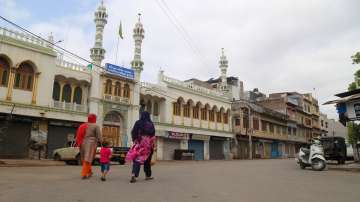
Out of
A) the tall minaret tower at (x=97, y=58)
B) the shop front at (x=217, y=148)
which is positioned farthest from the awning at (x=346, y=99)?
the shop front at (x=217, y=148)

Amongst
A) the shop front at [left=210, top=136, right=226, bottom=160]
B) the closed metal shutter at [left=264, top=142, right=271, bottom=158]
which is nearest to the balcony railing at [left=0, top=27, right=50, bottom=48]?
the shop front at [left=210, top=136, right=226, bottom=160]

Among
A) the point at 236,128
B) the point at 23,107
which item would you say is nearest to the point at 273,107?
the point at 236,128

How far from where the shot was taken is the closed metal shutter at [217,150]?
3703cm

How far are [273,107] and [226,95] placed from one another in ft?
59.2

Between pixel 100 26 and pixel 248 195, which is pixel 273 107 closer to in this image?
pixel 100 26

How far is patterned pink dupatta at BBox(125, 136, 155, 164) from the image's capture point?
734 cm

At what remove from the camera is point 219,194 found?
18.4ft

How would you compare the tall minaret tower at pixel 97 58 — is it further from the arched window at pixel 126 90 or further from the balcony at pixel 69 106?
the arched window at pixel 126 90

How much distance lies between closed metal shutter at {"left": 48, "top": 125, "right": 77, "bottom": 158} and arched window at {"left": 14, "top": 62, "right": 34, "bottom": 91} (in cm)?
338

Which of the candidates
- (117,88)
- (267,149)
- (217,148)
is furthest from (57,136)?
(267,149)

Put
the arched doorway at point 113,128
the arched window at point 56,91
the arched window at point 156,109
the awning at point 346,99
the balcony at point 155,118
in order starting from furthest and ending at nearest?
the arched window at point 156,109
the balcony at point 155,118
the arched doorway at point 113,128
the arched window at point 56,91
the awning at point 346,99

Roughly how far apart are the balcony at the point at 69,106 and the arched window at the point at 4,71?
3601 mm

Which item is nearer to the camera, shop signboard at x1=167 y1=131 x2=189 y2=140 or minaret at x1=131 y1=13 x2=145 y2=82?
minaret at x1=131 y1=13 x2=145 y2=82

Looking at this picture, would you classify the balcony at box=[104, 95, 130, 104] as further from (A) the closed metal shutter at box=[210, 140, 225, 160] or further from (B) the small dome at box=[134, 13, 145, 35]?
(A) the closed metal shutter at box=[210, 140, 225, 160]
